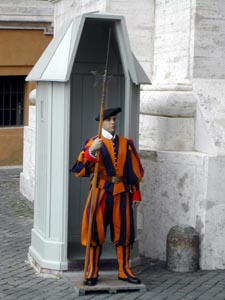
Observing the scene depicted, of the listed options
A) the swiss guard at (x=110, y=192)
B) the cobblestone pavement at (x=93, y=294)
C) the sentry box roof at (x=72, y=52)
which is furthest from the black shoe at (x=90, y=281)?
the sentry box roof at (x=72, y=52)

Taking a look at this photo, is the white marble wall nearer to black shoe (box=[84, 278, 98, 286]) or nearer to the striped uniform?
the striped uniform

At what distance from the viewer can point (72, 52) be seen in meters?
7.61

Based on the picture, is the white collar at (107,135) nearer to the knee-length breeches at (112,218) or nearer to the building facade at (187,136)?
the knee-length breeches at (112,218)

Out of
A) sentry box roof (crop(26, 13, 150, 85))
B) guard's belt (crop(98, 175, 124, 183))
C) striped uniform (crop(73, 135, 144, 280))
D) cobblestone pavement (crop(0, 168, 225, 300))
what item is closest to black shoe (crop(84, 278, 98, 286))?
cobblestone pavement (crop(0, 168, 225, 300))

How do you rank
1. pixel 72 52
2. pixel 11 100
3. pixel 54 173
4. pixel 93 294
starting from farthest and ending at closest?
pixel 11 100 → pixel 54 173 → pixel 72 52 → pixel 93 294

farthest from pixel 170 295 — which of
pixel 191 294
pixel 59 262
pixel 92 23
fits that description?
pixel 92 23

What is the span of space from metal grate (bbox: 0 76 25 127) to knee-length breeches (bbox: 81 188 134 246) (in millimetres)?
9333

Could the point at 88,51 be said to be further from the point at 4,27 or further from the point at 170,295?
the point at 4,27

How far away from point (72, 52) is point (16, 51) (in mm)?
8617

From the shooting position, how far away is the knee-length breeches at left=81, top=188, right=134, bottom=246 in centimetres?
736

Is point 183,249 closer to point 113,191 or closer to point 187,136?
point 113,191

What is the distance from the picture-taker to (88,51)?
859 cm

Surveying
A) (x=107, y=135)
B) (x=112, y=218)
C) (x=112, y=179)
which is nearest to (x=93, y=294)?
(x=112, y=218)

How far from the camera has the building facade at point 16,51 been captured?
15867 mm
